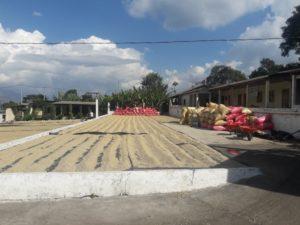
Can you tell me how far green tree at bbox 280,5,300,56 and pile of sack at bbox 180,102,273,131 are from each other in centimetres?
1929

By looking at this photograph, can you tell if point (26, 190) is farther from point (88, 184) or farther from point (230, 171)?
point (230, 171)

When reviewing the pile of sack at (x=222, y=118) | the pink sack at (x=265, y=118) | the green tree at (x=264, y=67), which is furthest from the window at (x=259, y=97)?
the green tree at (x=264, y=67)

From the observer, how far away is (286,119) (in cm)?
1919

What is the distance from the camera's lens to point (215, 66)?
94125 mm

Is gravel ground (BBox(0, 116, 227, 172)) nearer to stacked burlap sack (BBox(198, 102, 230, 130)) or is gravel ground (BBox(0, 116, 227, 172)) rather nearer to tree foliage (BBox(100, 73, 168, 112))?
stacked burlap sack (BBox(198, 102, 230, 130))

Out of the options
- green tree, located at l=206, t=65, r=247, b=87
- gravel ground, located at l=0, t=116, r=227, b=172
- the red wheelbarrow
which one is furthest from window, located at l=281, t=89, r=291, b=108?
green tree, located at l=206, t=65, r=247, b=87

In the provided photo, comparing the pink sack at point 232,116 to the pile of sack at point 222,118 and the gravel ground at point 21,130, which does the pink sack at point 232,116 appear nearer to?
the pile of sack at point 222,118

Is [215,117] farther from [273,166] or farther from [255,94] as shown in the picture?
[273,166]

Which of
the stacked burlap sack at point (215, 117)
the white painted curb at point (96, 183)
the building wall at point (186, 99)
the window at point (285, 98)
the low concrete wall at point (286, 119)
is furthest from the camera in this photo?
the building wall at point (186, 99)

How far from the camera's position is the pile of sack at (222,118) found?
→ 20.2m

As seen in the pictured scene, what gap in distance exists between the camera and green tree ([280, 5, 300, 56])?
4522 cm

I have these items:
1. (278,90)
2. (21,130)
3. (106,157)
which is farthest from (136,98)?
(106,157)

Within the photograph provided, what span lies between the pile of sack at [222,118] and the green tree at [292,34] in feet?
63.3

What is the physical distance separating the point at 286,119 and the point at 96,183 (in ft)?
40.4
